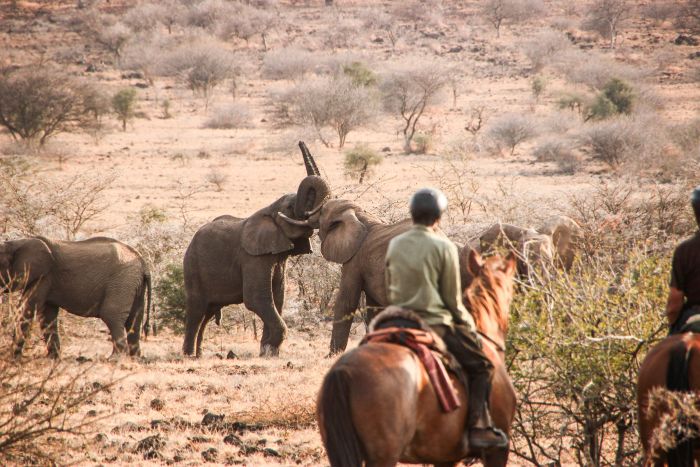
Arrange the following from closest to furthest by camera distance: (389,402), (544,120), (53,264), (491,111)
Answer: (389,402) → (53,264) → (544,120) → (491,111)

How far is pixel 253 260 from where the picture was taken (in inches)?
557

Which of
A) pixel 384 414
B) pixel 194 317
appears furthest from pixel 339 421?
pixel 194 317

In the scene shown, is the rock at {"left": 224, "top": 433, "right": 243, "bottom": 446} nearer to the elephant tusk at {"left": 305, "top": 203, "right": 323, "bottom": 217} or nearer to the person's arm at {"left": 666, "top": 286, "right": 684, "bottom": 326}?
the person's arm at {"left": 666, "top": 286, "right": 684, "bottom": 326}

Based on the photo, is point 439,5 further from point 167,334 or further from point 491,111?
point 167,334

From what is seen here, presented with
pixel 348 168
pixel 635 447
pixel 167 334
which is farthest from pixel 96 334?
pixel 348 168

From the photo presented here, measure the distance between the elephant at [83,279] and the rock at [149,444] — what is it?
4.74m

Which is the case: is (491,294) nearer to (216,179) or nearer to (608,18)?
(216,179)

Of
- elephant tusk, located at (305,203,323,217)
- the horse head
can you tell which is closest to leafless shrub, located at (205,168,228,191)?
elephant tusk, located at (305,203,323,217)

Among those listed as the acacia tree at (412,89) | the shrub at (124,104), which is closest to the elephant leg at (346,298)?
the acacia tree at (412,89)

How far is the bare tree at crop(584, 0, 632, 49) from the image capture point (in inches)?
2734

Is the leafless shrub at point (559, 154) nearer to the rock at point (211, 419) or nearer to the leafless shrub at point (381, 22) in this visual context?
the rock at point (211, 419)

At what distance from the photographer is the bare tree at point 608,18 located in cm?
6944

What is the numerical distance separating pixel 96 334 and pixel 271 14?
2566 inches

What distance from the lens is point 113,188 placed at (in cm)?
3111
